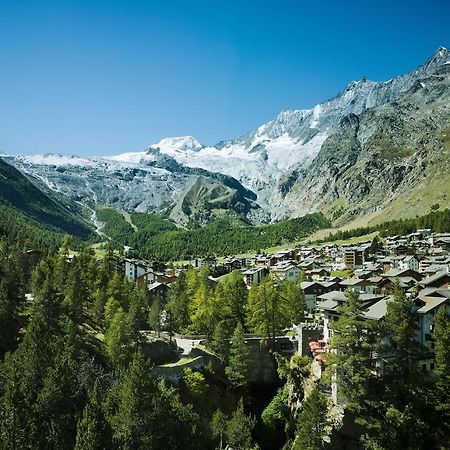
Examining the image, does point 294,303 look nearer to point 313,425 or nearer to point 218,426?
point 218,426

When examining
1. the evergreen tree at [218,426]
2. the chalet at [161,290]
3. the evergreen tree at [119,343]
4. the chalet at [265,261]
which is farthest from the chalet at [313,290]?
the chalet at [265,261]

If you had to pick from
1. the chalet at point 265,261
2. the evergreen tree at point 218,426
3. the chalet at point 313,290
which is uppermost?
the chalet at point 265,261

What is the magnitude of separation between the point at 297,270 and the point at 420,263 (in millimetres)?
34852

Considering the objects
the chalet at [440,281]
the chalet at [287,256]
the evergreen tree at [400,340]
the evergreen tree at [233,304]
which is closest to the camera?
the evergreen tree at [400,340]

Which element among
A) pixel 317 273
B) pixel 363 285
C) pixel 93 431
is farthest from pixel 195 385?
pixel 317 273

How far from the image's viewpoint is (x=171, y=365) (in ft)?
203

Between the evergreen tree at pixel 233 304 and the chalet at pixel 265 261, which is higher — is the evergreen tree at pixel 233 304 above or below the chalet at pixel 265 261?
below

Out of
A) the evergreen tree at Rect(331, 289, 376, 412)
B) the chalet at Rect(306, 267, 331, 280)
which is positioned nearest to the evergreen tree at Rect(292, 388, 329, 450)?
the evergreen tree at Rect(331, 289, 376, 412)

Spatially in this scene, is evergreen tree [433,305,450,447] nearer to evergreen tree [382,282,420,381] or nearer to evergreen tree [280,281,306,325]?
evergreen tree [382,282,420,381]

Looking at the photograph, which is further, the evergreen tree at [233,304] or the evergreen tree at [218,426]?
the evergreen tree at [233,304]

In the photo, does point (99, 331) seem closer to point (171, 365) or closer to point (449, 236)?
point (171, 365)

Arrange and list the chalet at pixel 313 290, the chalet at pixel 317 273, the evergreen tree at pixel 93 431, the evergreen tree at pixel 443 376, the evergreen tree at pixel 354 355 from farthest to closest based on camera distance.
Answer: the chalet at pixel 317 273, the chalet at pixel 313 290, the evergreen tree at pixel 354 355, the evergreen tree at pixel 443 376, the evergreen tree at pixel 93 431

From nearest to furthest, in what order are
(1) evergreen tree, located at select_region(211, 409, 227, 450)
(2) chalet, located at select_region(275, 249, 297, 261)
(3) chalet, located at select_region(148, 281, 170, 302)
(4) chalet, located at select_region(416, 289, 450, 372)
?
1. (4) chalet, located at select_region(416, 289, 450, 372)
2. (1) evergreen tree, located at select_region(211, 409, 227, 450)
3. (3) chalet, located at select_region(148, 281, 170, 302)
4. (2) chalet, located at select_region(275, 249, 297, 261)

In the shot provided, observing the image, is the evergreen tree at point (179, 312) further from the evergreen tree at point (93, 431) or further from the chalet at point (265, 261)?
the chalet at point (265, 261)
